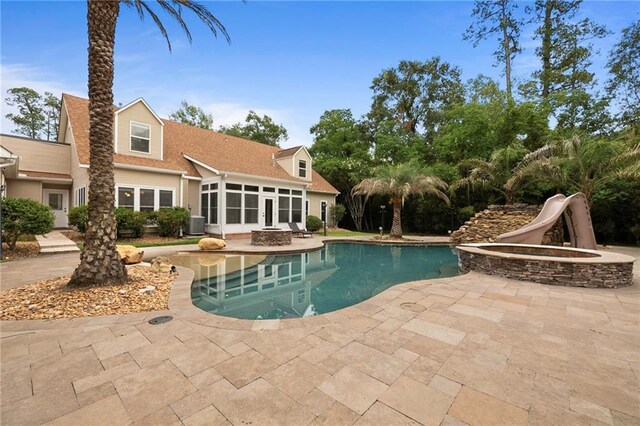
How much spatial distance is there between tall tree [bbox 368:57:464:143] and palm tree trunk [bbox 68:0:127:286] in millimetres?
22566

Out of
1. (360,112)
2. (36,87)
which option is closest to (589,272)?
(360,112)

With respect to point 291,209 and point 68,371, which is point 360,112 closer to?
point 291,209

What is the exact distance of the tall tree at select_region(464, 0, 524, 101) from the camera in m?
19.4

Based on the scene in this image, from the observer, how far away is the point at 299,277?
754 centimetres

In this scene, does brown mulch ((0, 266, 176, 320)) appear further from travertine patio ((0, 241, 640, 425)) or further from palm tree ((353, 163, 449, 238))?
palm tree ((353, 163, 449, 238))

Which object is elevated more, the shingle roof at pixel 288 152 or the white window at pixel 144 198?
the shingle roof at pixel 288 152

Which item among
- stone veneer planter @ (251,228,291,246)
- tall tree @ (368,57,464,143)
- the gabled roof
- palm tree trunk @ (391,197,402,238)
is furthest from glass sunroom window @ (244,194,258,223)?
tall tree @ (368,57,464,143)

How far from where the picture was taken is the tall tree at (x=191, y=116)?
89.4 ft

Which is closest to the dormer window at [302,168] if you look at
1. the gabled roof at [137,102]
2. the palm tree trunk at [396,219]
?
the palm tree trunk at [396,219]

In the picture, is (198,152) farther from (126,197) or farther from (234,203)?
(126,197)

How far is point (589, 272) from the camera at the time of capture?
5.79 m

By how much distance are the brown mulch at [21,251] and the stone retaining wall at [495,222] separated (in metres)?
16.6

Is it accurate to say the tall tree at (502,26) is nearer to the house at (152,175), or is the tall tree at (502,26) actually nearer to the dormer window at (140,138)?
the house at (152,175)

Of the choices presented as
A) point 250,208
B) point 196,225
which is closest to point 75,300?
point 196,225
